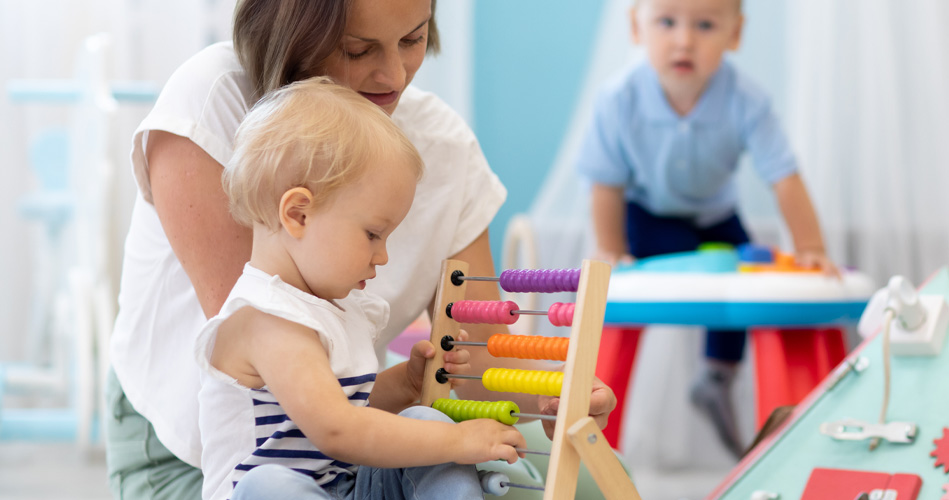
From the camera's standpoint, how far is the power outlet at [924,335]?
45.0 inches

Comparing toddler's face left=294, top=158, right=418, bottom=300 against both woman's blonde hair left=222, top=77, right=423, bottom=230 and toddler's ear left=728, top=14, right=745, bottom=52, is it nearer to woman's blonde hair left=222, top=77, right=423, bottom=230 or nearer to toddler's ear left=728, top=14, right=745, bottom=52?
woman's blonde hair left=222, top=77, right=423, bottom=230

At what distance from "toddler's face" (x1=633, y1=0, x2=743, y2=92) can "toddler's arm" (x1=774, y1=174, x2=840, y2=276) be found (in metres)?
0.30

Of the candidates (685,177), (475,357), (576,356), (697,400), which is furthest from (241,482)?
(697,400)

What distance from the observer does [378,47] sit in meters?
0.92

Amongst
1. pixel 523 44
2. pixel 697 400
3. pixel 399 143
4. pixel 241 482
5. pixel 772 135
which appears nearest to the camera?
pixel 241 482

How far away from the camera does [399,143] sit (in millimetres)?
806

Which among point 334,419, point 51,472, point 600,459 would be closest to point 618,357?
point 600,459

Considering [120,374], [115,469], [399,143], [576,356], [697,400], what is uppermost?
[399,143]

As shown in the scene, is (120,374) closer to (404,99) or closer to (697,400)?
(404,99)

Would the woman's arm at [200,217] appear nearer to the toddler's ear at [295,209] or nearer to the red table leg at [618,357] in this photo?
the toddler's ear at [295,209]

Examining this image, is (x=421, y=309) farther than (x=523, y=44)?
No

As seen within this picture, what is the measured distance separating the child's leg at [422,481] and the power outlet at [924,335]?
2.14 feet

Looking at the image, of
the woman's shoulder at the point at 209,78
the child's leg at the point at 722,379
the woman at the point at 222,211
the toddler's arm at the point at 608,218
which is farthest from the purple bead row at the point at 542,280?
the child's leg at the point at 722,379

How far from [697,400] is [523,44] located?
3.92 ft
